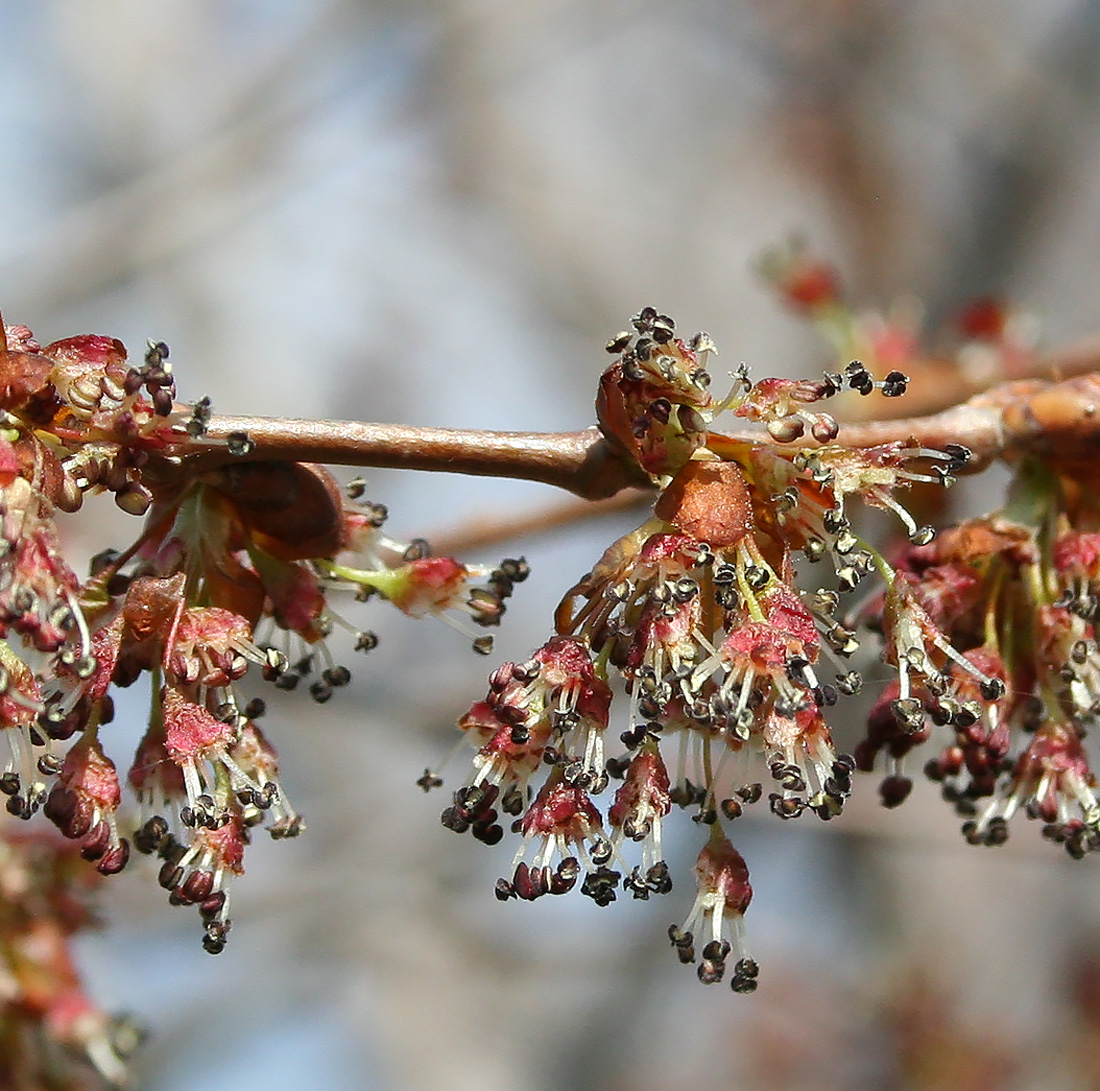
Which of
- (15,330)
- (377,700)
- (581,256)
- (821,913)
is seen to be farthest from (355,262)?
(15,330)

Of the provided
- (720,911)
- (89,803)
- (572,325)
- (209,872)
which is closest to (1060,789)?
(720,911)

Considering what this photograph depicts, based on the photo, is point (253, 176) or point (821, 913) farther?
point (821, 913)

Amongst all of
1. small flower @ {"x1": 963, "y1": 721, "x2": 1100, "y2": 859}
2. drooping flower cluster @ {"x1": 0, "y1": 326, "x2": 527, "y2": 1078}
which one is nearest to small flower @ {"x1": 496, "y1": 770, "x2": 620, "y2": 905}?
drooping flower cluster @ {"x1": 0, "y1": 326, "x2": 527, "y2": 1078}

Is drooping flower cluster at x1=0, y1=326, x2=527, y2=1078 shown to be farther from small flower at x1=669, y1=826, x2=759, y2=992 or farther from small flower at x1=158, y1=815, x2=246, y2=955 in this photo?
small flower at x1=669, y1=826, x2=759, y2=992

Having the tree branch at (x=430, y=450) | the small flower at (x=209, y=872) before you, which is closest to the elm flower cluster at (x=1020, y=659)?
the tree branch at (x=430, y=450)

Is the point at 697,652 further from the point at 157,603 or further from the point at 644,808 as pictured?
the point at 157,603

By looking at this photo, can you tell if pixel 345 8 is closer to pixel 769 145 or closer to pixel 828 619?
pixel 828 619
